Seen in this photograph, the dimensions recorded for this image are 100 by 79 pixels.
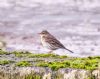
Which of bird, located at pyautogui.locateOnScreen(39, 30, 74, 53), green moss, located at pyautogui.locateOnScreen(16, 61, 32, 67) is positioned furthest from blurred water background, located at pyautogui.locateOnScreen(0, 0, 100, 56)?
green moss, located at pyautogui.locateOnScreen(16, 61, 32, 67)

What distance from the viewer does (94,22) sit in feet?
73.4

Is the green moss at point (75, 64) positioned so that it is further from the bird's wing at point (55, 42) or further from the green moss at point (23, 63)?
the bird's wing at point (55, 42)

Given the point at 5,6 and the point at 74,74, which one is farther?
the point at 5,6

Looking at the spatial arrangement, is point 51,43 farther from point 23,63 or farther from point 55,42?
point 23,63

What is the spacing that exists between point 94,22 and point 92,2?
7345 mm

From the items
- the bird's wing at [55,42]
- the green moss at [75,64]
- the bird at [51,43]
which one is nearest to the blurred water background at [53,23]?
the bird at [51,43]

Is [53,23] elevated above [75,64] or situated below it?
below

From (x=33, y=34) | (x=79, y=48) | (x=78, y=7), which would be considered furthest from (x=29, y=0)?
(x=79, y=48)

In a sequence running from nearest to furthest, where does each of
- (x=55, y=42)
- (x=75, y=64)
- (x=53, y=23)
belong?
1. (x=75, y=64)
2. (x=55, y=42)
3. (x=53, y=23)

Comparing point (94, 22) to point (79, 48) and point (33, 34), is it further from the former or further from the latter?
point (79, 48)

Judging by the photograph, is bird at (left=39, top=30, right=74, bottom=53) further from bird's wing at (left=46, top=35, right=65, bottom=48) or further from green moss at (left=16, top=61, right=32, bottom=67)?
green moss at (left=16, top=61, right=32, bottom=67)

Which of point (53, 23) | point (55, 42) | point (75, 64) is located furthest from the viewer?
point (53, 23)

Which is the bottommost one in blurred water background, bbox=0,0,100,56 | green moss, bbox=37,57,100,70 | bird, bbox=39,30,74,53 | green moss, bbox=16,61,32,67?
blurred water background, bbox=0,0,100,56

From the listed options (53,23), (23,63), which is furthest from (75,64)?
(53,23)
